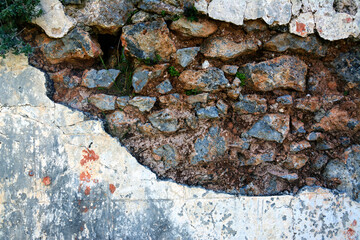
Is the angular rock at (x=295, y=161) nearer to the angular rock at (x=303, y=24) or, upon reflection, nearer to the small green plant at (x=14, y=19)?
the angular rock at (x=303, y=24)

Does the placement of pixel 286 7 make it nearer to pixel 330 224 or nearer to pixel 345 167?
pixel 345 167

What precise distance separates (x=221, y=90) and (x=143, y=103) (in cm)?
62

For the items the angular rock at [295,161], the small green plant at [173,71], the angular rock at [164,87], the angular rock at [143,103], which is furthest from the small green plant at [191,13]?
the angular rock at [295,161]

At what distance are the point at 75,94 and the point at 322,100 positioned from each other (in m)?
1.95

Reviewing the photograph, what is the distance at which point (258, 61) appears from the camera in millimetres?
2307

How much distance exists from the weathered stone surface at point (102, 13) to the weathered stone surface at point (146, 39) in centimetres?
12

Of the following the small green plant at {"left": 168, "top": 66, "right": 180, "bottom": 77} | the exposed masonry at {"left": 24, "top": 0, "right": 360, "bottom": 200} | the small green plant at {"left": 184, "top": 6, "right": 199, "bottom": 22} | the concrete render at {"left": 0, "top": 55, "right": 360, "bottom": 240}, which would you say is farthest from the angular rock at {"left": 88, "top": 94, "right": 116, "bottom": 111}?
the small green plant at {"left": 184, "top": 6, "right": 199, "bottom": 22}

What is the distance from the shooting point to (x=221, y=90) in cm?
227

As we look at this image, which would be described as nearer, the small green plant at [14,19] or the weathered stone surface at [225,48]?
the small green plant at [14,19]

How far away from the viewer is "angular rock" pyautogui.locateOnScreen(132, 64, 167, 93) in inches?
87.4

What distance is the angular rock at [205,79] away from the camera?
2232 mm

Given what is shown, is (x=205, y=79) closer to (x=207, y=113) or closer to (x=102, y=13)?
(x=207, y=113)

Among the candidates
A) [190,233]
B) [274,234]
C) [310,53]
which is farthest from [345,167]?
[190,233]

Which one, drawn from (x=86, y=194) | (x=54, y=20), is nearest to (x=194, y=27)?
(x=54, y=20)
